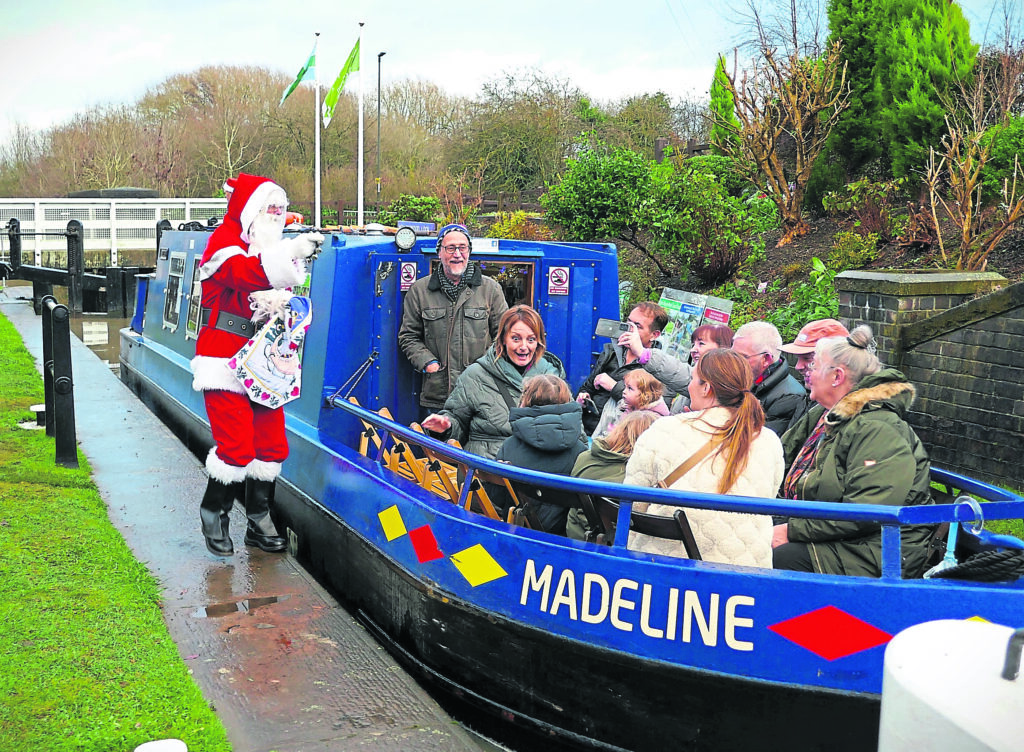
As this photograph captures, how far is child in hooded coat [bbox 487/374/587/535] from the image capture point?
14.8ft

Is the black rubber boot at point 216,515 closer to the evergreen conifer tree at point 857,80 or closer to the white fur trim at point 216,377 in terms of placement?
the white fur trim at point 216,377

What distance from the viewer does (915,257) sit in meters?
11.5

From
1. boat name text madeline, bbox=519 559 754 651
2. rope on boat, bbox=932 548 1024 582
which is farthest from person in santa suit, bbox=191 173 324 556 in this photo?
rope on boat, bbox=932 548 1024 582

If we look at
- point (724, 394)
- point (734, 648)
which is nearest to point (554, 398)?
point (724, 394)

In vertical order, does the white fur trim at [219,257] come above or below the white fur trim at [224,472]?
above

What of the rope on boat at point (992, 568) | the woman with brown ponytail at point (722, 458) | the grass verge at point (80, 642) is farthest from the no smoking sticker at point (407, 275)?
the rope on boat at point (992, 568)

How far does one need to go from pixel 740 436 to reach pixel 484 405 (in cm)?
189

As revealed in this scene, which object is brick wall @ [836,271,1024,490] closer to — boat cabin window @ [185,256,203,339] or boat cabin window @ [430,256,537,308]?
boat cabin window @ [430,256,537,308]

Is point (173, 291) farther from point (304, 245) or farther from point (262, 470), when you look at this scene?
point (304, 245)

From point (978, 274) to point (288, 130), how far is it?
3459 centimetres

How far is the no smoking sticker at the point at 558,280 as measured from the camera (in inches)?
269

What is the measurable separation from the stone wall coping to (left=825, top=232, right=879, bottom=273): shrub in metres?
3.01

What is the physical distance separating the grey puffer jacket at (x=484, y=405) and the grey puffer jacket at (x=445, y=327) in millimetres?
642

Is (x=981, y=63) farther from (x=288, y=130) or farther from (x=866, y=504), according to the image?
(x=288, y=130)
